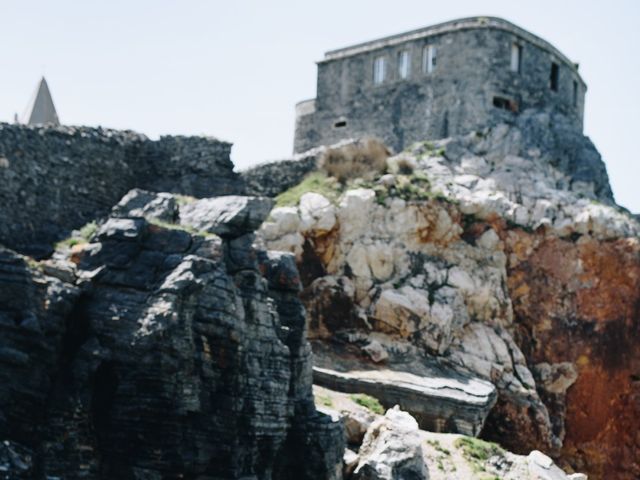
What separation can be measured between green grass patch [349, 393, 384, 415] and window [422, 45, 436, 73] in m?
13.5

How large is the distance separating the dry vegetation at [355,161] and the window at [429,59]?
4.99 m

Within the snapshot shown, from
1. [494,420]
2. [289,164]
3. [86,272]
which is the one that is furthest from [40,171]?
[494,420]

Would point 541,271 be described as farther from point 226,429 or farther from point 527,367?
point 226,429

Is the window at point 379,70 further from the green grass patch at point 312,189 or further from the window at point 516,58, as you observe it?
the green grass patch at point 312,189

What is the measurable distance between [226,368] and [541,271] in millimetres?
13841

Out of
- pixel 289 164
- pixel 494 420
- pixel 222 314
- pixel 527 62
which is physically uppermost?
pixel 527 62

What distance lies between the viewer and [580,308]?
26438 mm

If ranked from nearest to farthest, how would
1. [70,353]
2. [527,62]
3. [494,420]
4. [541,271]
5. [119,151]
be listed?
[70,353] < [119,151] < [494,420] < [541,271] < [527,62]

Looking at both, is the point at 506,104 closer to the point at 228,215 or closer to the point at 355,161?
the point at 355,161

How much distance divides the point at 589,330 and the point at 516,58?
9.14 m

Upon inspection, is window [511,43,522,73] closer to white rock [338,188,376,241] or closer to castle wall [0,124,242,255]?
white rock [338,188,376,241]

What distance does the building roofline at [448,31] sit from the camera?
30422mm

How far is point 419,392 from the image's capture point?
2139cm

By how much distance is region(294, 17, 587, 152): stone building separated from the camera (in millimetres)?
30172
